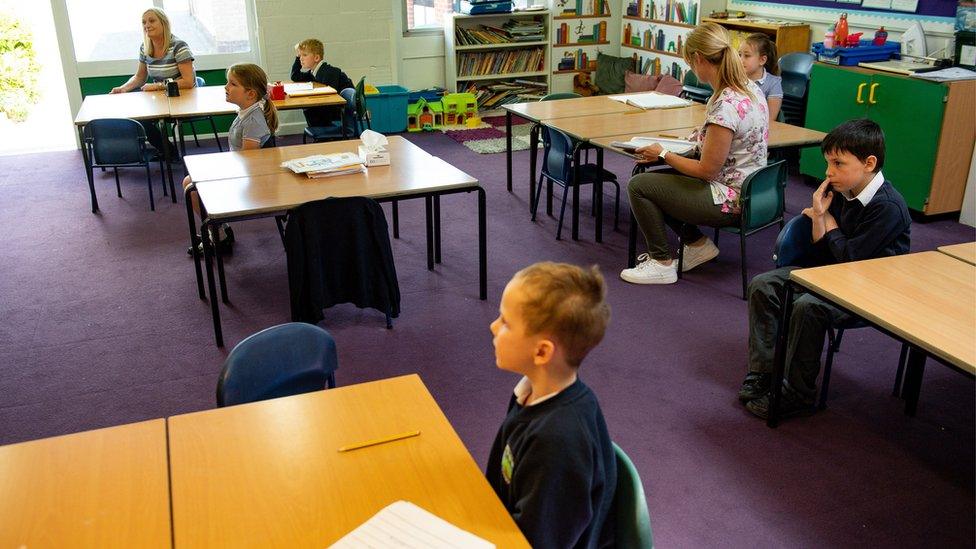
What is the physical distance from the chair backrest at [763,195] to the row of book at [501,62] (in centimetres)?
488

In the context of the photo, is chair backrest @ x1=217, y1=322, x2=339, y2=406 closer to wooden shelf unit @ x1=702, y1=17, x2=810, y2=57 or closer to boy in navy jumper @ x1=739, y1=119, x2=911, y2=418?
boy in navy jumper @ x1=739, y1=119, x2=911, y2=418

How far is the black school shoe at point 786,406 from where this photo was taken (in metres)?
3.19

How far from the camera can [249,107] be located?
4.71 meters

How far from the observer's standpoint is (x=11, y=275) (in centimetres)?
474

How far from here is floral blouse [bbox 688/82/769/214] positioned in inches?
159

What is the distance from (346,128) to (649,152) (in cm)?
268

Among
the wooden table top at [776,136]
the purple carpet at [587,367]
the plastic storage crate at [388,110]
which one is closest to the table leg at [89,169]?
the purple carpet at [587,367]

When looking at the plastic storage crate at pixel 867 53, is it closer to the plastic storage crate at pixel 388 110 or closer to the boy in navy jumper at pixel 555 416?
the plastic storage crate at pixel 388 110

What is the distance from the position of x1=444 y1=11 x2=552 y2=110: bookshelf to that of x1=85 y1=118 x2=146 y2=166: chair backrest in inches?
142

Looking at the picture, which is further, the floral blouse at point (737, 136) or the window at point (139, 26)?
the window at point (139, 26)

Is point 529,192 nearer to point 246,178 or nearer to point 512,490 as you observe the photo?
point 246,178

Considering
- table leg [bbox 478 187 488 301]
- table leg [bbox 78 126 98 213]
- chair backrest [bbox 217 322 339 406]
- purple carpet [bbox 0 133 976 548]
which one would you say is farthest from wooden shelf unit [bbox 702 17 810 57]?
chair backrest [bbox 217 322 339 406]

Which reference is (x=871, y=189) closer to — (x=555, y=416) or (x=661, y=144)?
(x=661, y=144)

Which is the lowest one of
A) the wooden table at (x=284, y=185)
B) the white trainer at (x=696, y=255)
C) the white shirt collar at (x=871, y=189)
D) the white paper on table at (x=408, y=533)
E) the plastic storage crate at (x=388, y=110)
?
the white trainer at (x=696, y=255)
